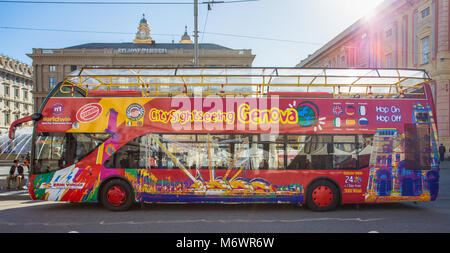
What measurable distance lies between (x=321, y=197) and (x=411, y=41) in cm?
2658

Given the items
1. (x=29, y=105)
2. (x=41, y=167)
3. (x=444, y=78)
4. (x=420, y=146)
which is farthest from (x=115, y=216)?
(x=29, y=105)

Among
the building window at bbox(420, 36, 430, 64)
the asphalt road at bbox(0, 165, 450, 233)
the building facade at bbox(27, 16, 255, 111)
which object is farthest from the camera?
the building facade at bbox(27, 16, 255, 111)

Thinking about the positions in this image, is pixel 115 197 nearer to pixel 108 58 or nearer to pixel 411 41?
pixel 411 41

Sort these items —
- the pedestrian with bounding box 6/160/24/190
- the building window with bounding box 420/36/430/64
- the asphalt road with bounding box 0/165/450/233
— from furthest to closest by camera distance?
the building window with bounding box 420/36/430/64, the pedestrian with bounding box 6/160/24/190, the asphalt road with bounding box 0/165/450/233

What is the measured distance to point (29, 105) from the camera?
3216 inches

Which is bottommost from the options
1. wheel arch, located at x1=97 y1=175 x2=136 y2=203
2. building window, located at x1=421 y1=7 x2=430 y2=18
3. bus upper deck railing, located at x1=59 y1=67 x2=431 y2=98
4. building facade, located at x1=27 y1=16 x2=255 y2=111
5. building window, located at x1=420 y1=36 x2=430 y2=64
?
wheel arch, located at x1=97 y1=175 x2=136 y2=203

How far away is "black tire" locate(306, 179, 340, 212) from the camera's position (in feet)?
28.6

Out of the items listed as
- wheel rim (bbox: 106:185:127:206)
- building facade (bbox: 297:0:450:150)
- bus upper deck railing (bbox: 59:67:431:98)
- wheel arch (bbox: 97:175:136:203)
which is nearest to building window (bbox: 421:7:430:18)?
building facade (bbox: 297:0:450:150)

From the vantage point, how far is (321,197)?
8.73 metres

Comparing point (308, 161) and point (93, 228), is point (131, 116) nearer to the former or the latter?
point (93, 228)

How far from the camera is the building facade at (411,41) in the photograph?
25.7 meters

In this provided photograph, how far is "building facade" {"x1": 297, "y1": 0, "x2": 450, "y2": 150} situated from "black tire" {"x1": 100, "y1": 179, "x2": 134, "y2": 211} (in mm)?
26056

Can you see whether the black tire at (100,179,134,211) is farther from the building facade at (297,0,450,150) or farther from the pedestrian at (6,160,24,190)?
the building facade at (297,0,450,150)
